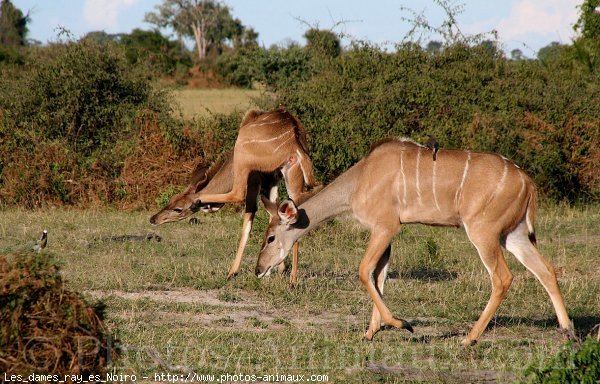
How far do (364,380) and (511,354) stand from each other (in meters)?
1.22

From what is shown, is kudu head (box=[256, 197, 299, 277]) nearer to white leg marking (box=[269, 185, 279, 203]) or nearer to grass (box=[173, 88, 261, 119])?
white leg marking (box=[269, 185, 279, 203])

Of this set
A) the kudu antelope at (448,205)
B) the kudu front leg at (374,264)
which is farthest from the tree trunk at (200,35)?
the kudu front leg at (374,264)

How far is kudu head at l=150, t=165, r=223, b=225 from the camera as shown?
991 centimetres

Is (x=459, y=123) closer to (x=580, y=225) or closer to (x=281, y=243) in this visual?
(x=580, y=225)

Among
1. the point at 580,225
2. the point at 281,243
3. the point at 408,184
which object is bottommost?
the point at 580,225

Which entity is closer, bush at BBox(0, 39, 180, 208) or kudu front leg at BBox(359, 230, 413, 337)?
kudu front leg at BBox(359, 230, 413, 337)

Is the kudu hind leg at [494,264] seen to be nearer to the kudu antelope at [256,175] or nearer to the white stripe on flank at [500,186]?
the white stripe on flank at [500,186]

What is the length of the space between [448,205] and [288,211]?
49.7 inches

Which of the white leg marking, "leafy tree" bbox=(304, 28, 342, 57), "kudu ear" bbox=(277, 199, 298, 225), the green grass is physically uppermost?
"leafy tree" bbox=(304, 28, 342, 57)

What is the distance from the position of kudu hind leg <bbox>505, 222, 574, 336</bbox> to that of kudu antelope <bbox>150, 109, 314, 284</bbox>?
7.61 feet

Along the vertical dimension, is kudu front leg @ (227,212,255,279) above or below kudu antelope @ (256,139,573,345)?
below

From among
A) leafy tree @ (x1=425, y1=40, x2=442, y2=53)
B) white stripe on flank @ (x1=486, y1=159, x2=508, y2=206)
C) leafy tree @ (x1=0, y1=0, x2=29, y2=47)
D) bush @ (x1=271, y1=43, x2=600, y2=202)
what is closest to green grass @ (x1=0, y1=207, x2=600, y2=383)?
white stripe on flank @ (x1=486, y1=159, x2=508, y2=206)

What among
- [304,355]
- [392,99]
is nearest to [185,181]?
[392,99]

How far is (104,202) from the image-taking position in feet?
44.5
